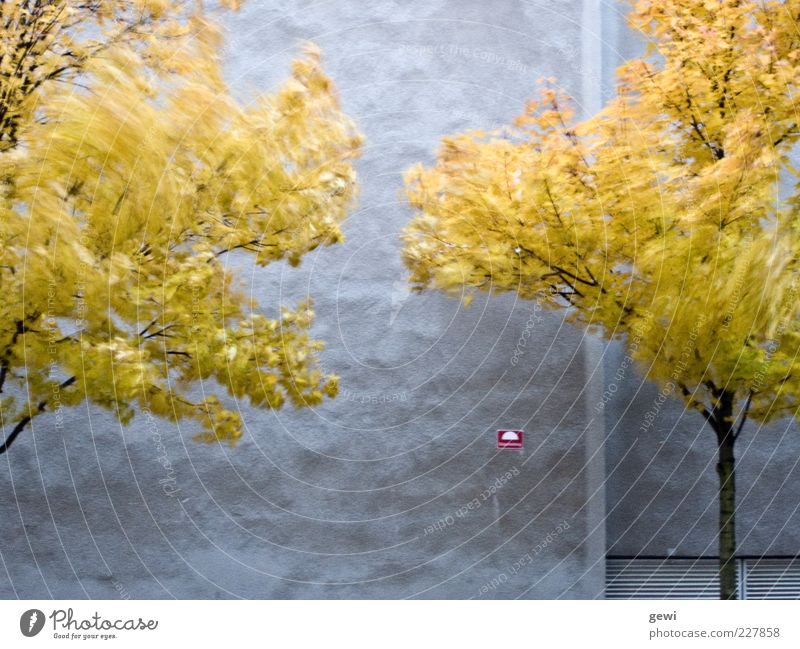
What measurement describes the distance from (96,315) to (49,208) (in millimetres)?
709

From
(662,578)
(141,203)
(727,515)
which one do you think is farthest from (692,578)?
(141,203)

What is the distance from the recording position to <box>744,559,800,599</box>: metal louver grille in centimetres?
816

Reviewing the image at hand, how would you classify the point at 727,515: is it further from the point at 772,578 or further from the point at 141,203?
the point at 141,203

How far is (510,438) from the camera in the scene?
7.87 metres

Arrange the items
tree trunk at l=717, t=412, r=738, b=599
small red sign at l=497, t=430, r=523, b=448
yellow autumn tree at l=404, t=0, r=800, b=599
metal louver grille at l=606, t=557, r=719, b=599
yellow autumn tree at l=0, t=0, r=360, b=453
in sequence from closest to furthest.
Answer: yellow autumn tree at l=0, t=0, r=360, b=453 → yellow autumn tree at l=404, t=0, r=800, b=599 → tree trunk at l=717, t=412, r=738, b=599 → small red sign at l=497, t=430, r=523, b=448 → metal louver grille at l=606, t=557, r=719, b=599

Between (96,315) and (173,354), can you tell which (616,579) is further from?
(96,315)

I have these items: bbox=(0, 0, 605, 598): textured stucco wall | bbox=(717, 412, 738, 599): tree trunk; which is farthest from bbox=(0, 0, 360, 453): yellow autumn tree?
bbox=(717, 412, 738, 599): tree trunk

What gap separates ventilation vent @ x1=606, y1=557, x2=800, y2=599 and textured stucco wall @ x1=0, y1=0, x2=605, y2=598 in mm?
598

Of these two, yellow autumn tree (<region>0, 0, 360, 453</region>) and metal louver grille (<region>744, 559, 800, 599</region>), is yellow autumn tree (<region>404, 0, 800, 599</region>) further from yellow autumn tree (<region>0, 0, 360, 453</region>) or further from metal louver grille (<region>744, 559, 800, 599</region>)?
metal louver grille (<region>744, 559, 800, 599</region>)

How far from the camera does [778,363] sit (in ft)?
22.7

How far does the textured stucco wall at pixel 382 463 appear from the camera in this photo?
25.2ft

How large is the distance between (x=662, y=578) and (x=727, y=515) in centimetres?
96

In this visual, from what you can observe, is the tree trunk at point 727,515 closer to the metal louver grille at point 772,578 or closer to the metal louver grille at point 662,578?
the metal louver grille at point 662,578
